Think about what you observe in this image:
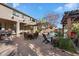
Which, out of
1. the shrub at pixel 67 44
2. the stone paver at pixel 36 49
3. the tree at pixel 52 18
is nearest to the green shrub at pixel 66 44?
the shrub at pixel 67 44

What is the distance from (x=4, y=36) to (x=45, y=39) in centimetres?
97

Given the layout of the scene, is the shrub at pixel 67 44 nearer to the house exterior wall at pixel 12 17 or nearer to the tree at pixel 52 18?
the tree at pixel 52 18

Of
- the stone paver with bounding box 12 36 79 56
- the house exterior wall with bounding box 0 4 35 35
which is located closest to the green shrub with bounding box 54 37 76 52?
the stone paver with bounding box 12 36 79 56

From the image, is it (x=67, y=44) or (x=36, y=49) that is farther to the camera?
(x=36, y=49)

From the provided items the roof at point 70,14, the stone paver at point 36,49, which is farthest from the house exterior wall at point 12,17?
the roof at point 70,14

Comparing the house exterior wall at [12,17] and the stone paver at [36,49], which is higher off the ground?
the house exterior wall at [12,17]

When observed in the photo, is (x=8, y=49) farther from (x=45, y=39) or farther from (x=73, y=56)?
(x=73, y=56)

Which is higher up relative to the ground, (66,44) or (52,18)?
(52,18)

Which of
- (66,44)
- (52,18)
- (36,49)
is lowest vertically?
(36,49)

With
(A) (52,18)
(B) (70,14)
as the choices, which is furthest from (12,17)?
(B) (70,14)

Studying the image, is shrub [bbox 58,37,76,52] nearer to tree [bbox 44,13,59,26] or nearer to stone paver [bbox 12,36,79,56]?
stone paver [bbox 12,36,79,56]

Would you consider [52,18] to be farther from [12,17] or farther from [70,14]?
[12,17]

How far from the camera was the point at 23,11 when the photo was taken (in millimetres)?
4398

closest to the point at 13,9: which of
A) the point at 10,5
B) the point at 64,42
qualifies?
the point at 10,5
